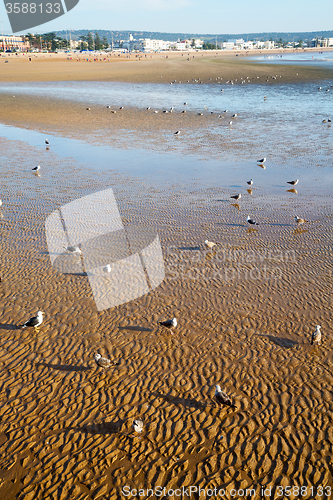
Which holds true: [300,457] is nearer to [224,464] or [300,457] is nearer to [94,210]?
[224,464]

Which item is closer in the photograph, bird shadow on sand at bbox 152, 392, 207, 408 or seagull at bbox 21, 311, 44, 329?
bird shadow on sand at bbox 152, 392, 207, 408

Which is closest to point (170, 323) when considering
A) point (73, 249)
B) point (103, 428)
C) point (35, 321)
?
point (103, 428)

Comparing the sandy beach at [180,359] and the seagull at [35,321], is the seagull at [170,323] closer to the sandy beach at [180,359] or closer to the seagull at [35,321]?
the sandy beach at [180,359]

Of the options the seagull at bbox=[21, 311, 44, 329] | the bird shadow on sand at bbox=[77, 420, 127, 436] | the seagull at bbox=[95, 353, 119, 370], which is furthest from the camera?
the seagull at bbox=[21, 311, 44, 329]

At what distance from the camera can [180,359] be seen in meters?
8.58

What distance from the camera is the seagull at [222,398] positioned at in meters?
7.23

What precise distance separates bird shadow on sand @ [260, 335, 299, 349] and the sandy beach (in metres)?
0.03

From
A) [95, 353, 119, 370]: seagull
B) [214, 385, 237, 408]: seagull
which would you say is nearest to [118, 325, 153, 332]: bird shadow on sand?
[95, 353, 119, 370]: seagull

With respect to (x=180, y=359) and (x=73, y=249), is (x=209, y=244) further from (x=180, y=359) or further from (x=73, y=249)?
(x=180, y=359)

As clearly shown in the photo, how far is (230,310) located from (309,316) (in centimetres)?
221

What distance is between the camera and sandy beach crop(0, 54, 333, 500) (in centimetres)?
629

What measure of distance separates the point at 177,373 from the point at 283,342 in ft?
9.69

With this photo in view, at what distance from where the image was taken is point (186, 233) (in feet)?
47.7

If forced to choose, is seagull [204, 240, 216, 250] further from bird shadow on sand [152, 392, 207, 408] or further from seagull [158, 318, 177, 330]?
bird shadow on sand [152, 392, 207, 408]
